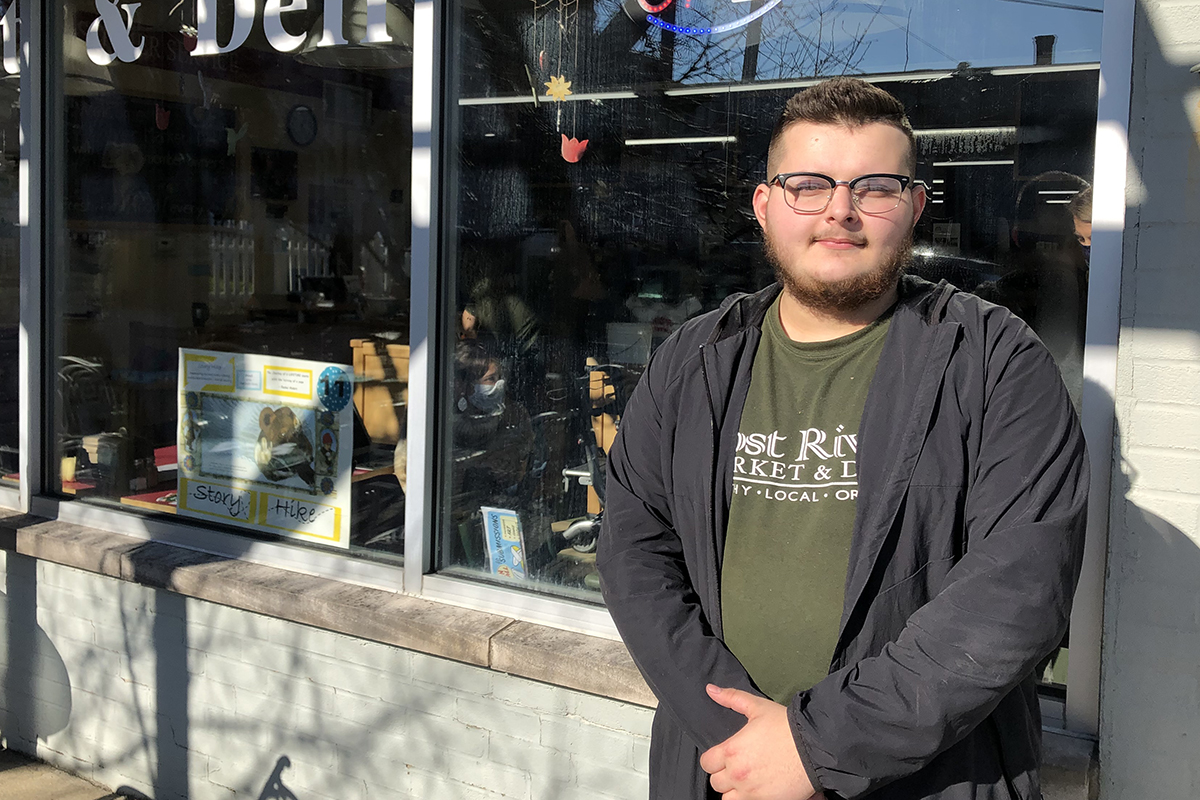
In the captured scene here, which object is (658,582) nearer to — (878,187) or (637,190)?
(878,187)

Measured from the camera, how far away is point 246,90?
3.99m

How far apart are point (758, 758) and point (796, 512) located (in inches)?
16.4

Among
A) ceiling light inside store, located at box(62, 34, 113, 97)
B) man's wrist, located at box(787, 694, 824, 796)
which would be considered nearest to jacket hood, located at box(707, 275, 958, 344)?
man's wrist, located at box(787, 694, 824, 796)

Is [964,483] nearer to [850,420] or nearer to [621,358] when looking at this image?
[850,420]

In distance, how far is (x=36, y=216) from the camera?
14.4 feet

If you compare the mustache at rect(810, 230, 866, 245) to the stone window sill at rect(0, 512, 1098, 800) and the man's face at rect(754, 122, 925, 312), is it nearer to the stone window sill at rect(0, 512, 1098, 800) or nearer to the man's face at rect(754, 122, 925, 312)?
the man's face at rect(754, 122, 925, 312)

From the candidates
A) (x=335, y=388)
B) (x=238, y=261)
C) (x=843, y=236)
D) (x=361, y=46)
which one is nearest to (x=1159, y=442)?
(x=843, y=236)

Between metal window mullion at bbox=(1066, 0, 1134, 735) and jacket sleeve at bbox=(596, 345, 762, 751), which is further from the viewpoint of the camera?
metal window mullion at bbox=(1066, 0, 1134, 735)

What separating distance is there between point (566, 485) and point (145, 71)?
2.39 m

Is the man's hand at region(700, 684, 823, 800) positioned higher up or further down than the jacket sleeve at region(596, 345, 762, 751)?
further down

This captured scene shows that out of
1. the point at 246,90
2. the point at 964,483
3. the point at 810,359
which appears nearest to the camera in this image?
the point at 964,483

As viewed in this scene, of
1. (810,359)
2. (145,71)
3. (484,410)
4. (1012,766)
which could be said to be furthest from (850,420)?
(145,71)

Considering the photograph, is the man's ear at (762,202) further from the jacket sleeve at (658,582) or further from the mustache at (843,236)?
the jacket sleeve at (658,582)

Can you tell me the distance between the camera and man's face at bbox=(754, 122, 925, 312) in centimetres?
182
